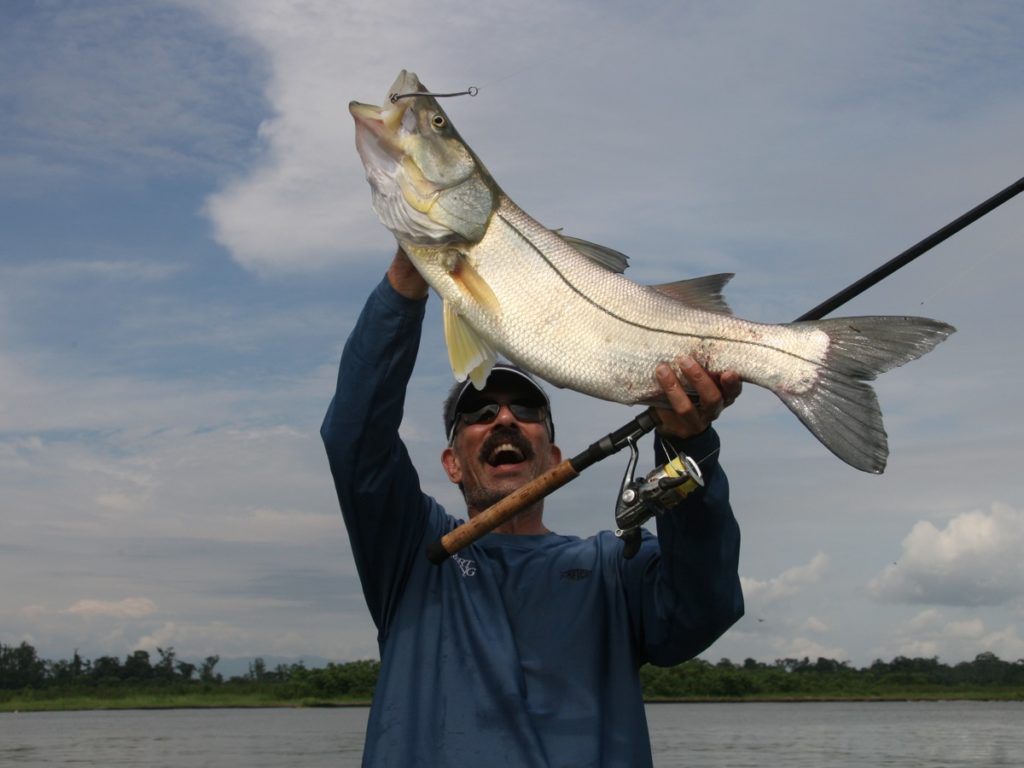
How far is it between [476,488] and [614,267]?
5.55ft

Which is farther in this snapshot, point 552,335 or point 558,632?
point 558,632

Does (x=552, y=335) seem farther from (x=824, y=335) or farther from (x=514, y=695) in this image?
(x=514, y=695)

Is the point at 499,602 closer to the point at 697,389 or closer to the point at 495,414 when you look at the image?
the point at 495,414

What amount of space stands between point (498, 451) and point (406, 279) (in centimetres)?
127

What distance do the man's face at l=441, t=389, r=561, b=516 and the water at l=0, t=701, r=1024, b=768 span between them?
3094 centimetres

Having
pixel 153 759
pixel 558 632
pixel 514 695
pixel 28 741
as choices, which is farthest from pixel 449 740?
pixel 28 741

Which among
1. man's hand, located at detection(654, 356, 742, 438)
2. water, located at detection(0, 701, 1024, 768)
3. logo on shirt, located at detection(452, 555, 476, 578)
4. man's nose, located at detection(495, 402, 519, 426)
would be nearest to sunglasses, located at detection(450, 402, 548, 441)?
man's nose, located at detection(495, 402, 519, 426)

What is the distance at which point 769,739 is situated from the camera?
48.6 metres

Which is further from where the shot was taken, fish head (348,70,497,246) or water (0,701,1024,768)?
water (0,701,1024,768)

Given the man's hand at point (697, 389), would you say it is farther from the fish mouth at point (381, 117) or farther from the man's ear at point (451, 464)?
the man's ear at point (451, 464)

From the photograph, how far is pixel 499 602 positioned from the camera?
4984mm

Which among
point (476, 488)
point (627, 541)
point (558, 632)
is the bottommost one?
point (558, 632)

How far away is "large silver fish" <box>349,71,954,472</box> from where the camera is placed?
389 centimetres

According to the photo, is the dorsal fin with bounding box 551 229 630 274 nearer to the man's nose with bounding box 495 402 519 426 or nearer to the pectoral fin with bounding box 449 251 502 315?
the pectoral fin with bounding box 449 251 502 315
